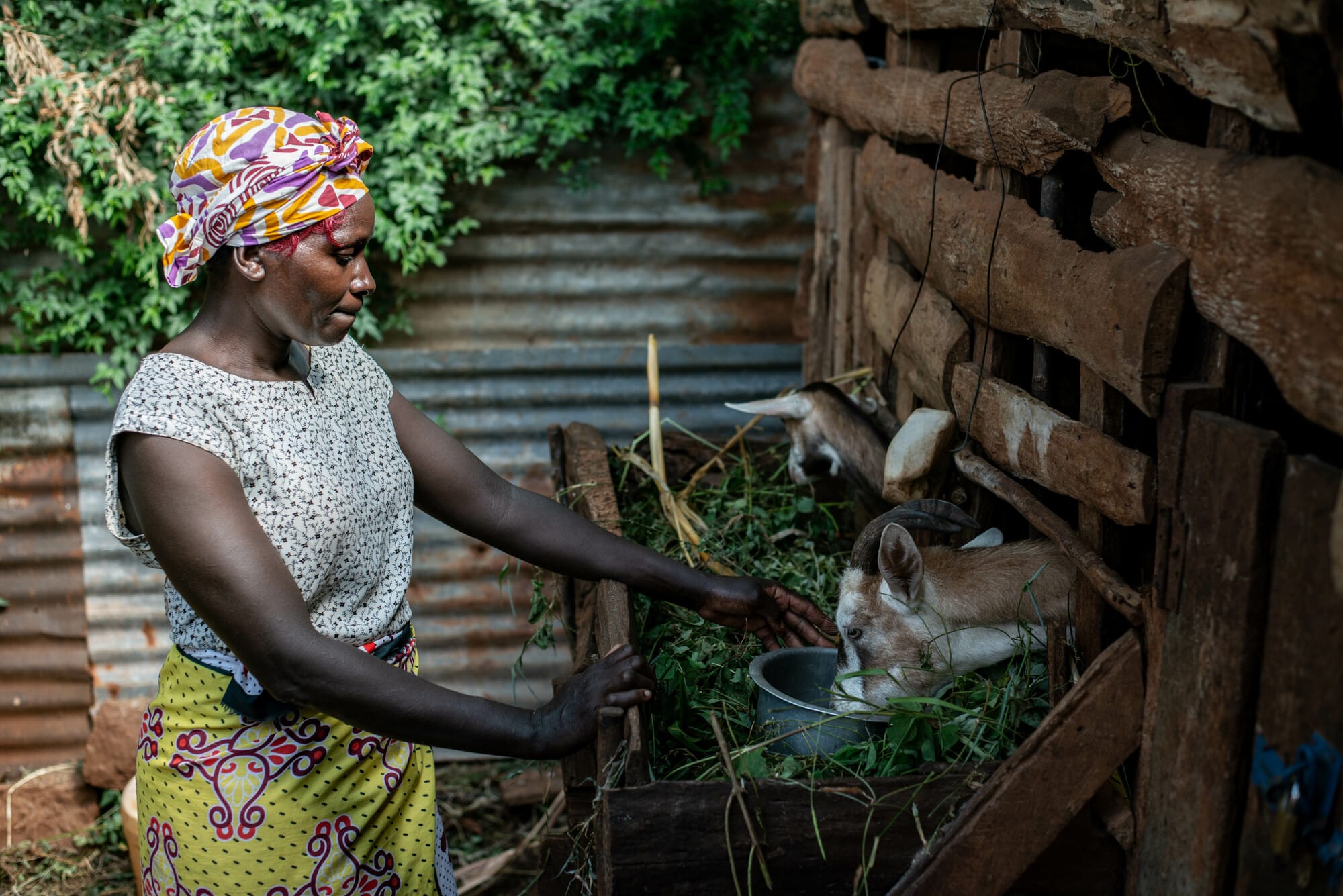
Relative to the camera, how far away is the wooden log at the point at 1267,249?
1.65 meters

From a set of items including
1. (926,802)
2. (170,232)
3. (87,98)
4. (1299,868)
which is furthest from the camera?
(87,98)

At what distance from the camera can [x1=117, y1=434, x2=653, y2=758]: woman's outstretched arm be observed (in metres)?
2.32

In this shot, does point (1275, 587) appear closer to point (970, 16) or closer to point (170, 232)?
point (970, 16)

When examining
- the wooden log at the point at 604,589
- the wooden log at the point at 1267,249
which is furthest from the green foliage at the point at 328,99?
the wooden log at the point at 1267,249

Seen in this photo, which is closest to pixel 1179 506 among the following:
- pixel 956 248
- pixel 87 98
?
pixel 956 248

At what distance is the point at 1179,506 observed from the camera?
209 centimetres

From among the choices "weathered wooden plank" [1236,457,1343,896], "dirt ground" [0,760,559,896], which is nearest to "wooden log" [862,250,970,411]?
"weathered wooden plank" [1236,457,1343,896]

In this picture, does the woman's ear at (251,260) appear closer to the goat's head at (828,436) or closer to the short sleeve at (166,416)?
the short sleeve at (166,416)

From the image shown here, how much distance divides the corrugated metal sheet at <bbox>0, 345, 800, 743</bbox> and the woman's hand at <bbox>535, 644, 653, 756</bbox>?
3672 mm

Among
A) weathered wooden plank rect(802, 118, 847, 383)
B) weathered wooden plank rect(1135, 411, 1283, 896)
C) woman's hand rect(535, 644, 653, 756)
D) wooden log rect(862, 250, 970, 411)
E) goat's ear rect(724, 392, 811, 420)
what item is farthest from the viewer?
weathered wooden plank rect(802, 118, 847, 383)

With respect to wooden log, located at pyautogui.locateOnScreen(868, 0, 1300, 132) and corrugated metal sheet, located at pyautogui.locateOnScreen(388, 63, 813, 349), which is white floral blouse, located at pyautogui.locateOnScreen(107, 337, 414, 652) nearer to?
wooden log, located at pyautogui.locateOnScreen(868, 0, 1300, 132)

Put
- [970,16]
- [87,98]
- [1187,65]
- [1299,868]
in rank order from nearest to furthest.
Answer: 1. [1299,868]
2. [1187,65]
3. [970,16]
4. [87,98]

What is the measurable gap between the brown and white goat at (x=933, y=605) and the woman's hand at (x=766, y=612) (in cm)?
20

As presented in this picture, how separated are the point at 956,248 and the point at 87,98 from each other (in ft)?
14.7
